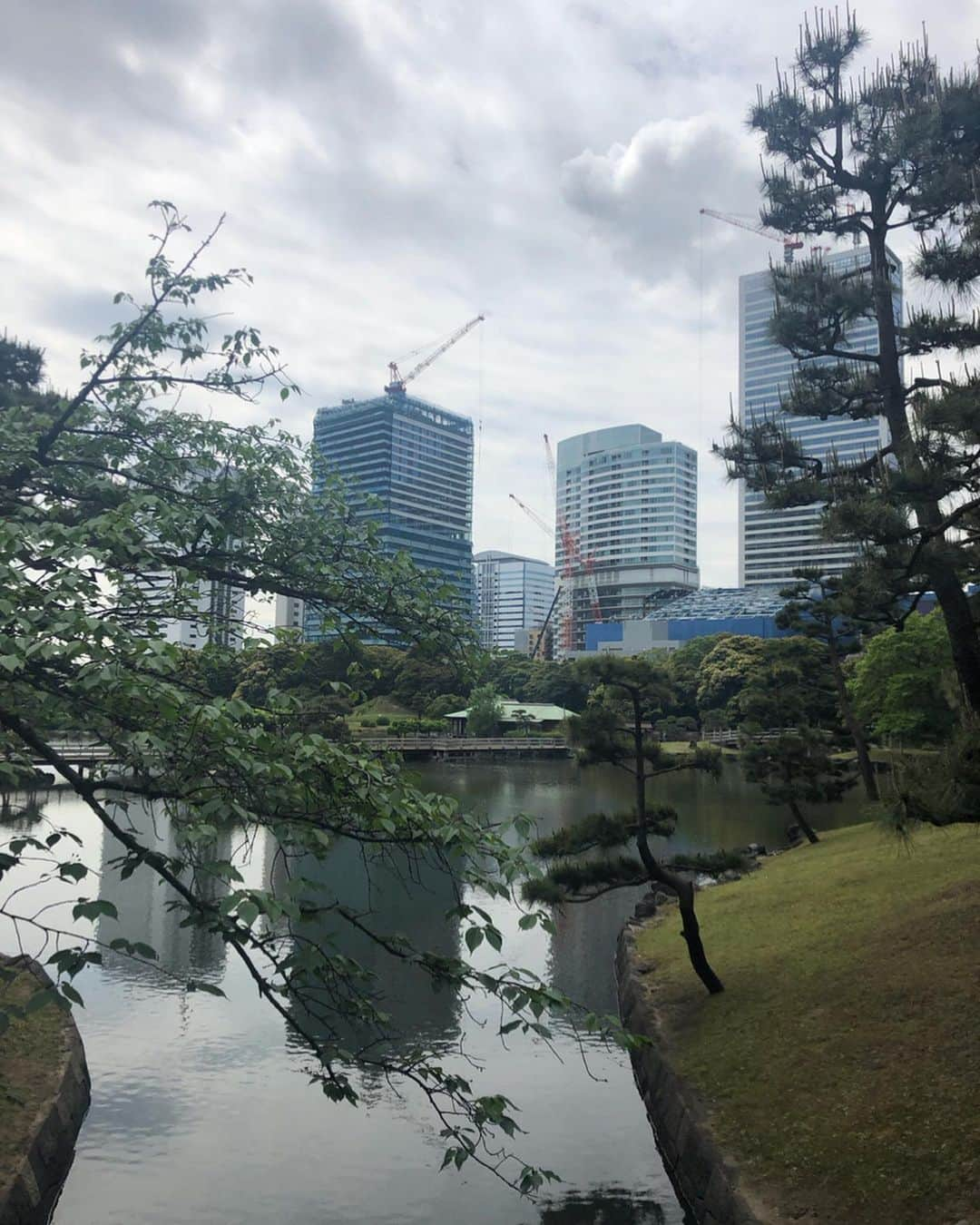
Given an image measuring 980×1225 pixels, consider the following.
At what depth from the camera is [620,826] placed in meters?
9.71

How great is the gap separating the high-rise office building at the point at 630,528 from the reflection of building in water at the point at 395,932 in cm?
10904

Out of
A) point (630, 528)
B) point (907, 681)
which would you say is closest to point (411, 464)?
point (907, 681)

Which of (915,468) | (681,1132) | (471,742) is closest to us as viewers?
(681,1132)

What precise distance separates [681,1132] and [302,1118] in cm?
352

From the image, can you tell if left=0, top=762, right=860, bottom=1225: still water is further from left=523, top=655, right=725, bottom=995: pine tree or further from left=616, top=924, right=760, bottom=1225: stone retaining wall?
left=523, top=655, right=725, bottom=995: pine tree

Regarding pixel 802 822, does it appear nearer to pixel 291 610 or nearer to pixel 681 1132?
pixel 291 610

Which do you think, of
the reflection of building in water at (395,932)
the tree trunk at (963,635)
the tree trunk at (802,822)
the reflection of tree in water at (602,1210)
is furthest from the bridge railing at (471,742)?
the reflection of tree in water at (602,1210)

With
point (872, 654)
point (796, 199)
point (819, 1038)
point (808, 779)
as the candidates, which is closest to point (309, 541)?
point (819, 1038)

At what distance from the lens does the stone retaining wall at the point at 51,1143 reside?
6.12m

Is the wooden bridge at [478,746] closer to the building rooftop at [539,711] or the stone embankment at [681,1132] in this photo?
the building rooftop at [539,711]

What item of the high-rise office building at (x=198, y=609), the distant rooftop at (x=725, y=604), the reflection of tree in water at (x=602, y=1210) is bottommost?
the reflection of tree in water at (x=602, y=1210)

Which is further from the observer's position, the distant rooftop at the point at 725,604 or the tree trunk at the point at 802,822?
the distant rooftop at the point at 725,604

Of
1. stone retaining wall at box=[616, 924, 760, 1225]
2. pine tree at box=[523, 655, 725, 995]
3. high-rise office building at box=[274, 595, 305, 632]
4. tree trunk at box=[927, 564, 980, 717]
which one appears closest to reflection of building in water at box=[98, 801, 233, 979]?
high-rise office building at box=[274, 595, 305, 632]

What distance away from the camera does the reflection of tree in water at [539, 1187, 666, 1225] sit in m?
6.82
